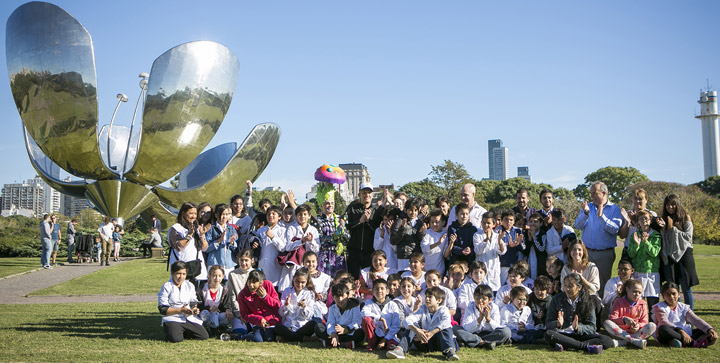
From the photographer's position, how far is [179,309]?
243 inches

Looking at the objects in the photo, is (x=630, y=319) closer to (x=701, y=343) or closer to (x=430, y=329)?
(x=701, y=343)

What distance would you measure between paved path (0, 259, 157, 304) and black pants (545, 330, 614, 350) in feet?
24.0

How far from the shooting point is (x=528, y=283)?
696 centimetres

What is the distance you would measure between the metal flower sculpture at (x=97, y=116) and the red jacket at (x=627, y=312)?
1375 cm

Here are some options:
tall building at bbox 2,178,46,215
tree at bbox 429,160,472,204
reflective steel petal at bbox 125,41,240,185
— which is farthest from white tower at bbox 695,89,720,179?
tall building at bbox 2,178,46,215

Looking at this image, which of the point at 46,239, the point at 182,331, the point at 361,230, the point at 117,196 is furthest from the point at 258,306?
the point at 117,196

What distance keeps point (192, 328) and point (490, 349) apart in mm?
3278

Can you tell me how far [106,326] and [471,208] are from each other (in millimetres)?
4977

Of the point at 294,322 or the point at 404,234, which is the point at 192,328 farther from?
the point at 404,234

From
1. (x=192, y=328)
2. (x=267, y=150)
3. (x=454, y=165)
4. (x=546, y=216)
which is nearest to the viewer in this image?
(x=192, y=328)

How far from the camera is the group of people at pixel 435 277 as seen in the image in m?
5.91

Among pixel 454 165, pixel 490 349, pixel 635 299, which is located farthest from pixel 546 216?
pixel 454 165

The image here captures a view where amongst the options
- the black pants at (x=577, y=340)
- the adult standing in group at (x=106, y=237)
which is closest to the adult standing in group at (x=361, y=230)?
the black pants at (x=577, y=340)

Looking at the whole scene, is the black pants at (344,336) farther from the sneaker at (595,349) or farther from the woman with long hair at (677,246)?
the woman with long hair at (677,246)
